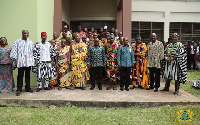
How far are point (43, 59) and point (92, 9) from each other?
7.74m

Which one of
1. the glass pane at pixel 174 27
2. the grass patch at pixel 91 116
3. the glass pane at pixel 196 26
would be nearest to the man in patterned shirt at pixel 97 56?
the grass patch at pixel 91 116

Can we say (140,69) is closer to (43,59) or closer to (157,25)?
(43,59)

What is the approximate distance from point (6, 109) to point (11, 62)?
1564mm

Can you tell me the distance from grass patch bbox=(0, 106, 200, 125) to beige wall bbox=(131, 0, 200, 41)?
939cm

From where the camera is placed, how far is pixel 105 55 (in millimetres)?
6059

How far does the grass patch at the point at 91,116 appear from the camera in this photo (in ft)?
12.6

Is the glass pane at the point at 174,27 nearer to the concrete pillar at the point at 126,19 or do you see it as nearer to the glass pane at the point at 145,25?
the glass pane at the point at 145,25

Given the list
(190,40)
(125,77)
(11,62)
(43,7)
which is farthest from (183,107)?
(190,40)

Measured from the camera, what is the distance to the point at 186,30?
1366 cm

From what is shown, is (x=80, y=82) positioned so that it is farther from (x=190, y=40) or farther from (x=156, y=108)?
(x=190, y=40)

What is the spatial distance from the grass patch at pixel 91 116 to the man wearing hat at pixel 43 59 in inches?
54.0

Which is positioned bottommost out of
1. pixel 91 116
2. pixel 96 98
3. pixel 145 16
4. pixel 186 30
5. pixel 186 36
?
pixel 91 116

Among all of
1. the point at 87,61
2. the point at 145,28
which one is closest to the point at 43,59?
the point at 87,61

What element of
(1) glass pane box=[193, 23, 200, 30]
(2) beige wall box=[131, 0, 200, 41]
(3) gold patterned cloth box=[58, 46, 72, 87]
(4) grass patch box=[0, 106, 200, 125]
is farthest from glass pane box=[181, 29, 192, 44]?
(3) gold patterned cloth box=[58, 46, 72, 87]
